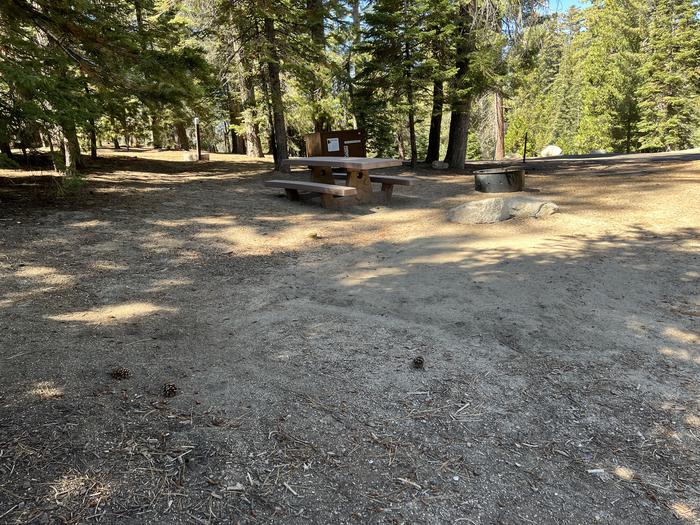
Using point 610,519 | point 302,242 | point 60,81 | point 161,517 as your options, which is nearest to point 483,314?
point 610,519

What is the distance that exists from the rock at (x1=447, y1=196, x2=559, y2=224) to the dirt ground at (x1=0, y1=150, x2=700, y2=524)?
3.51ft

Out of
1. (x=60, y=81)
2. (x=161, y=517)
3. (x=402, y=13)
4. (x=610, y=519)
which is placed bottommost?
(x=610, y=519)

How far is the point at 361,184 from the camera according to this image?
9594 millimetres

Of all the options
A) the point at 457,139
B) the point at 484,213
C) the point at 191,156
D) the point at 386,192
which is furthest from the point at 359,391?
the point at 191,156

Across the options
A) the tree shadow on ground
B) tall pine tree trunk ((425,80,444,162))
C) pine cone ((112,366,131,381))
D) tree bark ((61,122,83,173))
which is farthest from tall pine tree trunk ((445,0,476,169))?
pine cone ((112,366,131,381))

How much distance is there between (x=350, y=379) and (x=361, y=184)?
7017mm

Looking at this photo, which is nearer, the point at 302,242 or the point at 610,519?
the point at 610,519

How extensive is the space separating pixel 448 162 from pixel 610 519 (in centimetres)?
1484

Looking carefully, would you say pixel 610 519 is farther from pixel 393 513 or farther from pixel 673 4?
pixel 673 4

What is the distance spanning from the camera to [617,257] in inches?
217

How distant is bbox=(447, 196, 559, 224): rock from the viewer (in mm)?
7547

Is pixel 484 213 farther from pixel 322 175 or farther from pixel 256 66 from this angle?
pixel 256 66

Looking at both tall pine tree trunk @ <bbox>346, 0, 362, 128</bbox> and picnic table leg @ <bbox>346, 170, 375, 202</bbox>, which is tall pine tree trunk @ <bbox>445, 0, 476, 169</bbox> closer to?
tall pine tree trunk @ <bbox>346, 0, 362, 128</bbox>

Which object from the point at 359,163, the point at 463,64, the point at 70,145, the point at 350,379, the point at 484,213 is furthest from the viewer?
the point at 463,64
